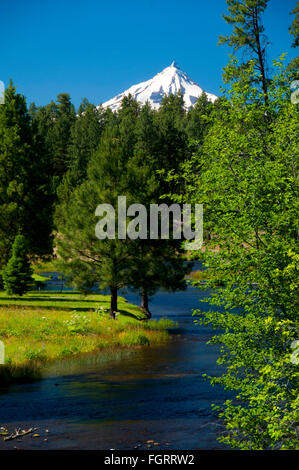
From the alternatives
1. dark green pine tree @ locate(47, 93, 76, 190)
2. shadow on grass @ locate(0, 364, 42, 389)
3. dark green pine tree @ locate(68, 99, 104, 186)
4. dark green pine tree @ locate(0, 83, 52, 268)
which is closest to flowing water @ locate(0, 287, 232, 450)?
shadow on grass @ locate(0, 364, 42, 389)

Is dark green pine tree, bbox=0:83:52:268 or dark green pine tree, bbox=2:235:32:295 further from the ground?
dark green pine tree, bbox=0:83:52:268

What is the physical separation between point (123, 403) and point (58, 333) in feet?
34.2

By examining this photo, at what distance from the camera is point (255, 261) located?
1316cm

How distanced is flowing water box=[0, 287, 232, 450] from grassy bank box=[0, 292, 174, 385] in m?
1.30

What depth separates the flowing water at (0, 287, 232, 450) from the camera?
1688 centimetres

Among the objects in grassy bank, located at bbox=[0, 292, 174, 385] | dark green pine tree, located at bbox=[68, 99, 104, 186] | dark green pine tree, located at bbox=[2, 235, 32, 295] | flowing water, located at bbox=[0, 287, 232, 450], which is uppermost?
dark green pine tree, located at bbox=[68, 99, 104, 186]

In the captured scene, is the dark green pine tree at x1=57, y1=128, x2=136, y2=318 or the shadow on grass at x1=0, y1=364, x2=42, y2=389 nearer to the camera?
the shadow on grass at x1=0, y1=364, x2=42, y2=389

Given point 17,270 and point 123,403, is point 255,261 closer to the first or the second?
point 123,403

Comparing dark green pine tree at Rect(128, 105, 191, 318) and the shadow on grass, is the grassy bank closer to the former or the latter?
the shadow on grass

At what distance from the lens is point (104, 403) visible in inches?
823

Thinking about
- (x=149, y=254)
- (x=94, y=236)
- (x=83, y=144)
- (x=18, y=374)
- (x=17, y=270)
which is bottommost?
(x=18, y=374)

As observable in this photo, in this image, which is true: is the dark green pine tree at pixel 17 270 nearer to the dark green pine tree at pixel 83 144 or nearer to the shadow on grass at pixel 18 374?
the shadow on grass at pixel 18 374

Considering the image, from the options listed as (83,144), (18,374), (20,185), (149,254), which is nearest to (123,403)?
(18,374)
